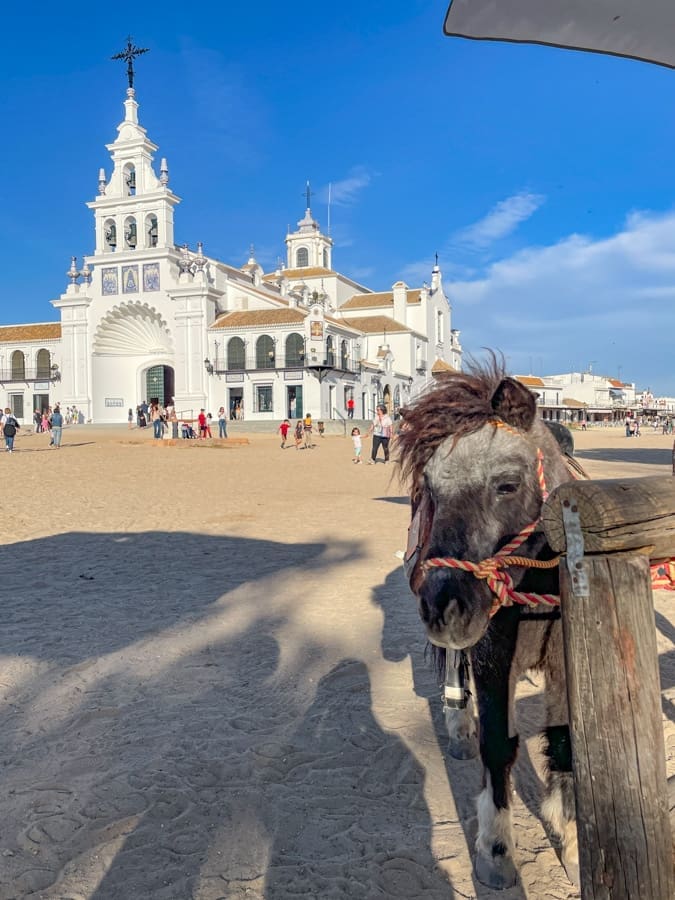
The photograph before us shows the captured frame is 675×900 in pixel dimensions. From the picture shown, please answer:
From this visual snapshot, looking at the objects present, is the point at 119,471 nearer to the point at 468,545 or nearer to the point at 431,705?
the point at 431,705

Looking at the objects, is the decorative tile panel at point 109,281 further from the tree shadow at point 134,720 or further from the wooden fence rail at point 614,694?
the wooden fence rail at point 614,694

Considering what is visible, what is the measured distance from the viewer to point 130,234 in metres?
48.9

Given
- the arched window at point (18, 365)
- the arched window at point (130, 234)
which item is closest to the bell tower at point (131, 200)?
the arched window at point (130, 234)

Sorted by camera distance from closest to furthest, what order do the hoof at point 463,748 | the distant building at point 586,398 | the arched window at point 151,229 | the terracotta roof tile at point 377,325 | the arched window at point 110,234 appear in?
the hoof at point 463,748 → the arched window at point 151,229 → the arched window at point 110,234 → the terracotta roof tile at point 377,325 → the distant building at point 586,398

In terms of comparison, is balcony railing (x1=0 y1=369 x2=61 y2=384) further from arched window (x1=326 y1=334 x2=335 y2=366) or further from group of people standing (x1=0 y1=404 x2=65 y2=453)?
group of people standing (x1=0 y1=404 x2=65 y2=453)

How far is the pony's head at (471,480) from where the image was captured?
1763 millimetres

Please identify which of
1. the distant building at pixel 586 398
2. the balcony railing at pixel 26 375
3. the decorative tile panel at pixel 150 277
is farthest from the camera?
the distant building at pixel 586 398

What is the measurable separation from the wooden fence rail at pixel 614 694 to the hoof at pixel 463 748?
1.83 metres

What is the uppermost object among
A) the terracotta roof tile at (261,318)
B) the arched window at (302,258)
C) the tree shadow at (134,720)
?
the arched window at (302,258)

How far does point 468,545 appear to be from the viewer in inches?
74.7

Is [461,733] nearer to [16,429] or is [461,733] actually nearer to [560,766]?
[560,766]

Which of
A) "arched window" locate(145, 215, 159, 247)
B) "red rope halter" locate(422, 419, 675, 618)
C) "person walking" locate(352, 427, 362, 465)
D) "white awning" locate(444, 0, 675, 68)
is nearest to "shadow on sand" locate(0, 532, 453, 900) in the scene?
"red rope halter" locate(422, 419, 675, 618)

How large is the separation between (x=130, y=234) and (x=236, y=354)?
13.5m

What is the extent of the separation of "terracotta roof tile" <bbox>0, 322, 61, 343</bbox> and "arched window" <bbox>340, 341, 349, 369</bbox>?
2294 cm
